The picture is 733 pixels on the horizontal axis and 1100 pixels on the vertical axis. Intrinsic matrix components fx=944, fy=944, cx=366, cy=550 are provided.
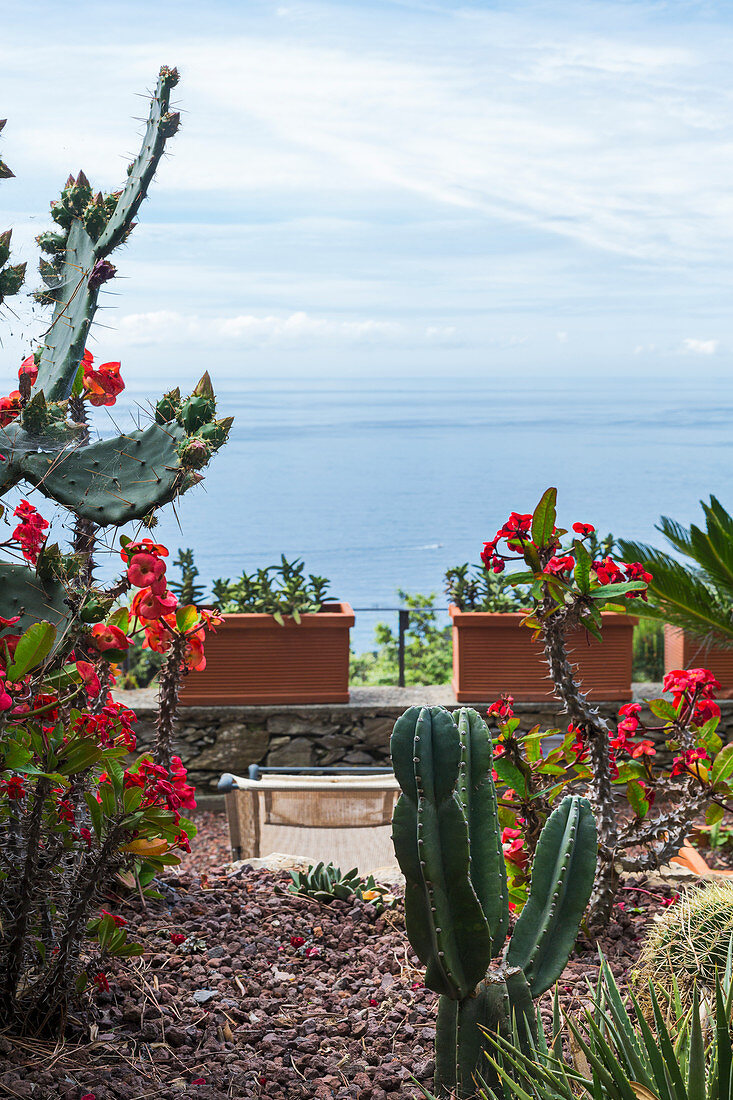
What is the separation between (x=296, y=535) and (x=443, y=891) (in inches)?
592

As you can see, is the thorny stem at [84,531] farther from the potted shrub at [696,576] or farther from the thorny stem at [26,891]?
the potted shrub at [696,576]

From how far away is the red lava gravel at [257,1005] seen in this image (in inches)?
73.9

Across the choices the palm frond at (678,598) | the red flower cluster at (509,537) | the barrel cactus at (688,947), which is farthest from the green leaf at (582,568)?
the palm frond at (678,598)

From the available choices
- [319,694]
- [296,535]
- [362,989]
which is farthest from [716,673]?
[296,535]

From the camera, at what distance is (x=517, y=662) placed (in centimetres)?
527

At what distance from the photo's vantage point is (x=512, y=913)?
9.11ft

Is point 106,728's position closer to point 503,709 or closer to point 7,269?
point 503,709

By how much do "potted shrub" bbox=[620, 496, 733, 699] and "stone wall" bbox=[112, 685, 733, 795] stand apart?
1.22 metres

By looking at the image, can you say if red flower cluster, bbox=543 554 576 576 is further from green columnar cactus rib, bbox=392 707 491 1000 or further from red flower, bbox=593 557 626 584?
green columnar cactus rib, bbox=392 707 491 1000

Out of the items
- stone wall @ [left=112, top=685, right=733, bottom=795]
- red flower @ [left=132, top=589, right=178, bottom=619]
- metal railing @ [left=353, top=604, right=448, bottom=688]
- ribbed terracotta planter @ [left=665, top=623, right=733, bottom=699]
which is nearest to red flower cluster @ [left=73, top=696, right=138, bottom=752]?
red flower @ [left=132, top=589, right=178, bottom=619]

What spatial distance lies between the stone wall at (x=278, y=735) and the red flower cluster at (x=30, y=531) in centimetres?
316

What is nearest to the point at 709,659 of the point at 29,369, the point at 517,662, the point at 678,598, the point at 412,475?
the point at 678,598

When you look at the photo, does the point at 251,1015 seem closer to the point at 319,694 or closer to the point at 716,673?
the point at 319,694

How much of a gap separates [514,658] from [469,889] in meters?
3.68
